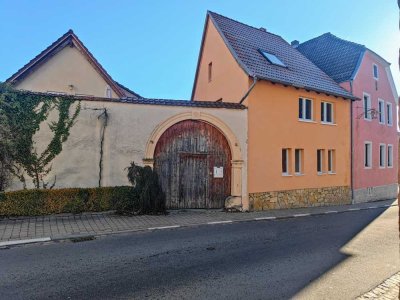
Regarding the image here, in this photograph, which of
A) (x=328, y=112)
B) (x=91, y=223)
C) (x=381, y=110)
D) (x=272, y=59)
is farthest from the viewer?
(x=381, y=110)

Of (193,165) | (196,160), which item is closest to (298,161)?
(196,160)

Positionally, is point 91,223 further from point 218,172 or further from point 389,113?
point 389,113

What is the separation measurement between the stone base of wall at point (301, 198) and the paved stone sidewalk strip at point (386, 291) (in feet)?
27.2

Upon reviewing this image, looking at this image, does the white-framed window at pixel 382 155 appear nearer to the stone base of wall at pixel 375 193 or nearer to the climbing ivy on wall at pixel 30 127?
the stone base of wall at pixel 375 193

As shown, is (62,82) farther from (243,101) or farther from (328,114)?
(328,114)

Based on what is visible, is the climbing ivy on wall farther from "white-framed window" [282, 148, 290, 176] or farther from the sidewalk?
"white-framed window" [282, 148, 290, 176]

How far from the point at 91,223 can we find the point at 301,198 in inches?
393

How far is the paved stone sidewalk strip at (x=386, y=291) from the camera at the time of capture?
443cm

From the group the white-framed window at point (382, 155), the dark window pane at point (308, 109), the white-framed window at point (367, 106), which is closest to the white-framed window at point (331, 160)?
the dark window pane at point (308, 109)

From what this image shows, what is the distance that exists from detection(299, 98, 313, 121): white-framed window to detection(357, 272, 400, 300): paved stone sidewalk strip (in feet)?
38.2

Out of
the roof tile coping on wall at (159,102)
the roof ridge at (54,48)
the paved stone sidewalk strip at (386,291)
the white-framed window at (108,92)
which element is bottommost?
the paved stone sidewalk strip at (386,291)

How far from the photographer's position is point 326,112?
1736 cm

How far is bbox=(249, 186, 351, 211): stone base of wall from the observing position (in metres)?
13.7

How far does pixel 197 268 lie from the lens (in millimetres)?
5613
